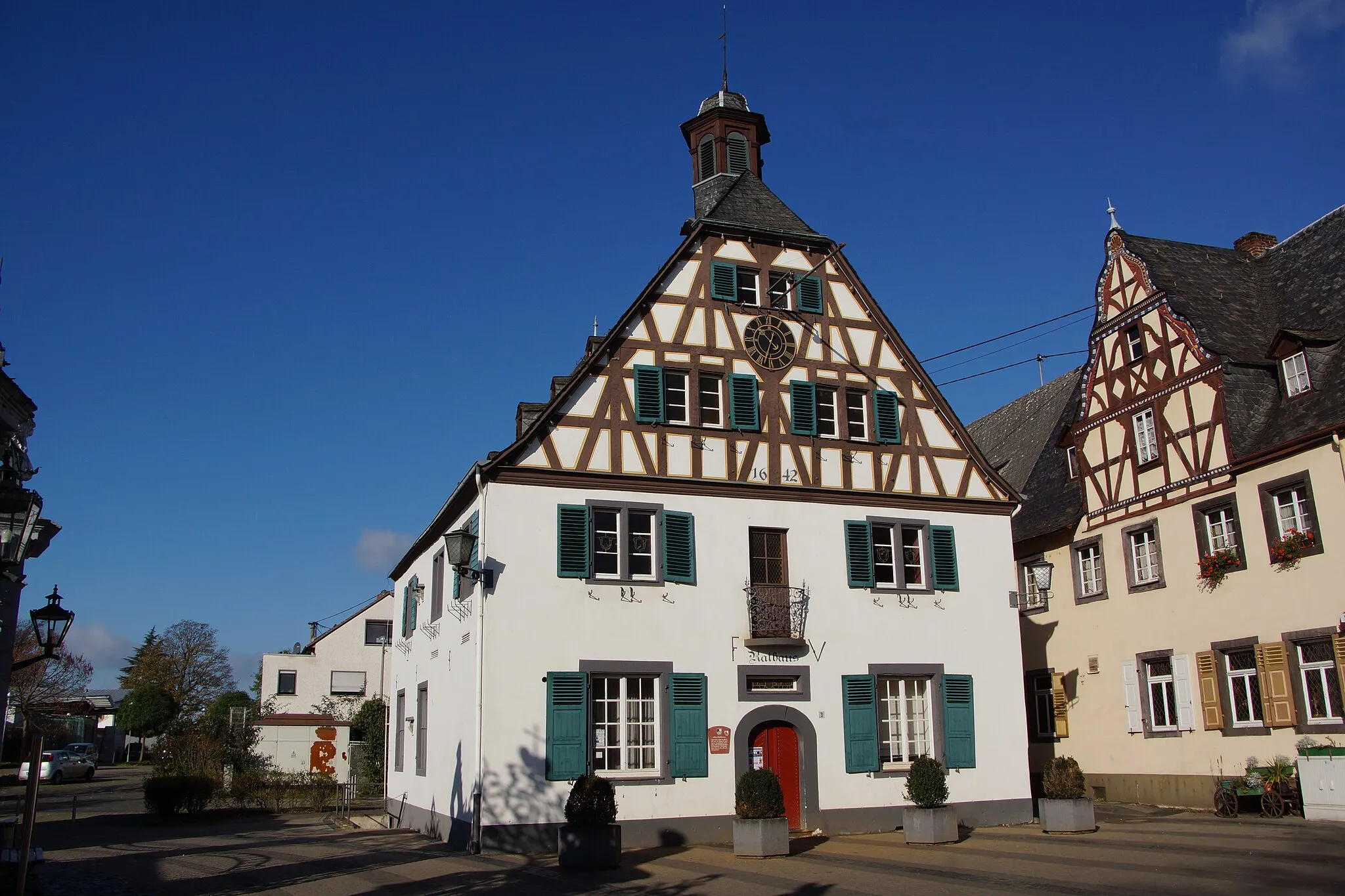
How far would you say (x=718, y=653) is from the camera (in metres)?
19.6

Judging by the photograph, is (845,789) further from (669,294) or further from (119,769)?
(119,769)

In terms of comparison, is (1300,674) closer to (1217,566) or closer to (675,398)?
(1217,566)

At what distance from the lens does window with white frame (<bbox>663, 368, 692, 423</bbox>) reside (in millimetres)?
20625

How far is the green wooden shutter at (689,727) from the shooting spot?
18812mm

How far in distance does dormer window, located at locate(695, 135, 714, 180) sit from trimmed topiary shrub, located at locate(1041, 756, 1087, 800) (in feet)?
47.6

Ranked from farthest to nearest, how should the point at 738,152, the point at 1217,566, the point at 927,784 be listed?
the point at 738,152, the point at 1217,566, the point at 927,784

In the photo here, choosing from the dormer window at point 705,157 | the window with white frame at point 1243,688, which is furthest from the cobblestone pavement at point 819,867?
the dormer window at point 705,157

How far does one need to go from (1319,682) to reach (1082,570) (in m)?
7.22

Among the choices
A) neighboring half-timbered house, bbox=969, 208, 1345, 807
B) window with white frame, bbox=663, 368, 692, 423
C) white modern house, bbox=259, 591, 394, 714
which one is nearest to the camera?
neighboring half-timbered house, bbox=969, 208, 1345, 807

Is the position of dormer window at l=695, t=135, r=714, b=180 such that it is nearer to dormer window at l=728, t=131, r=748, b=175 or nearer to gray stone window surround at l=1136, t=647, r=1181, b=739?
dormer window at l=728, t=131, r=748, b=175

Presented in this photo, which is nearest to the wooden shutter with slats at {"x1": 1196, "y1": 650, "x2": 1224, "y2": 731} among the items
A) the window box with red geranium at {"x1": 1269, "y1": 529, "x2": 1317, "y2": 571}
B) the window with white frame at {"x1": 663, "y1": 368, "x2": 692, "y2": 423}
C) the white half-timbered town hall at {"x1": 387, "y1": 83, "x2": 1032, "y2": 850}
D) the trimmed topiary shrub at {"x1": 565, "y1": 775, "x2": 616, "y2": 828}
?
the window box with red geranium at {"x1": 1269, "y1": 529, "x2": 1317, "y2": 571}

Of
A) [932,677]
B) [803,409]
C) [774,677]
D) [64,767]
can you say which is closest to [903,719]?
[932,677]

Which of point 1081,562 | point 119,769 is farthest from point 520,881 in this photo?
point 119,769

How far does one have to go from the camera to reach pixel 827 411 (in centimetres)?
2194
